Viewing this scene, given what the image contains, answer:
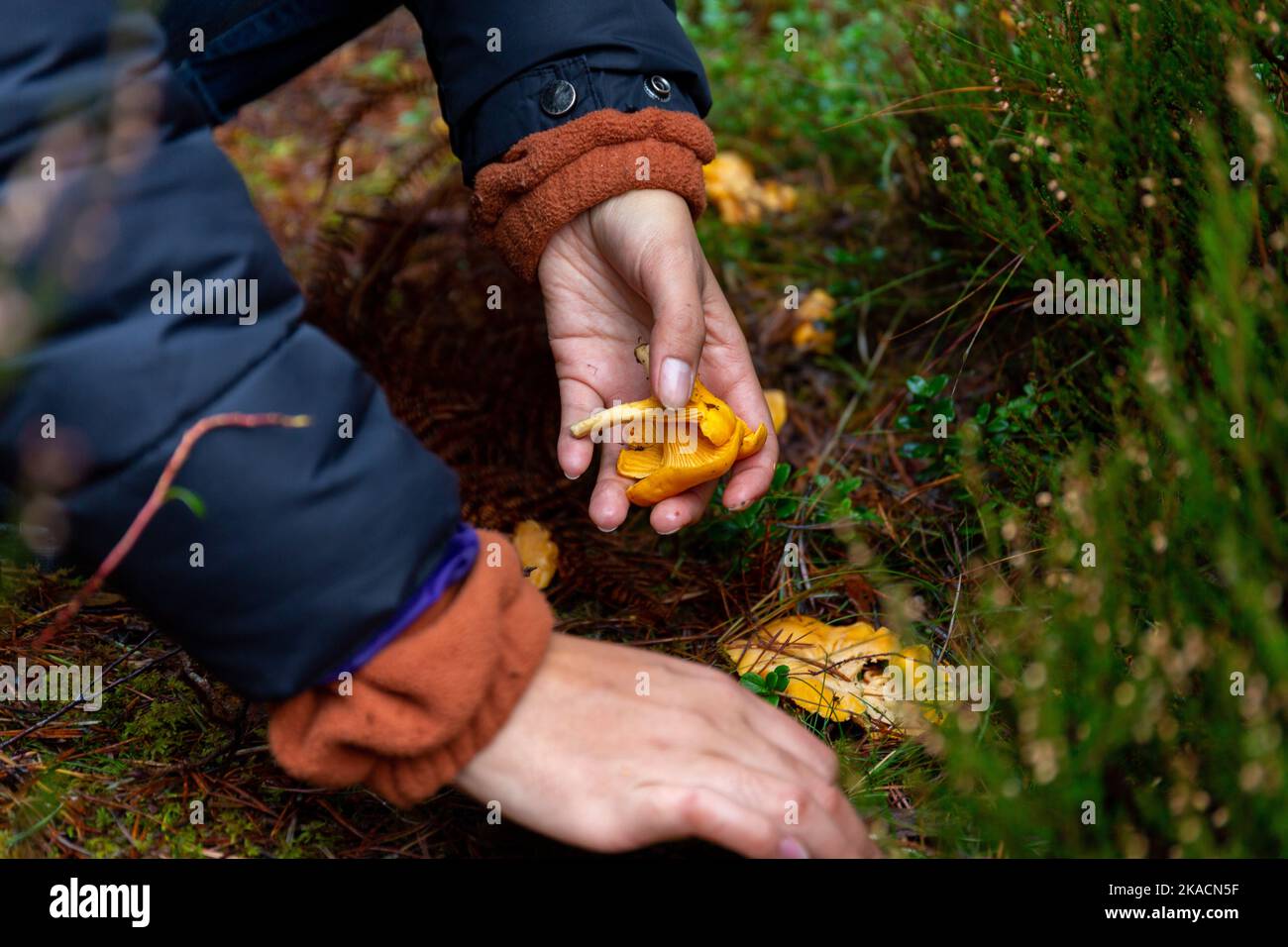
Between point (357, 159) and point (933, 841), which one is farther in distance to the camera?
point (357, 159)

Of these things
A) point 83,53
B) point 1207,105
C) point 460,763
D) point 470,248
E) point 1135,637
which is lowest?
point 460,763

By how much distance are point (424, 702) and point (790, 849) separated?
585mm

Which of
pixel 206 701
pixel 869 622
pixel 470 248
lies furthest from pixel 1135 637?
pixel 470 248

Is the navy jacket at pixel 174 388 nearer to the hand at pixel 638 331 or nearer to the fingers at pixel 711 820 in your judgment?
the fingers at pixel 711 820

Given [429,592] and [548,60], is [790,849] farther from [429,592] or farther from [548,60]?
[548,60]

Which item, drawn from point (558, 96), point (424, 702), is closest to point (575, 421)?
point (558, 96)

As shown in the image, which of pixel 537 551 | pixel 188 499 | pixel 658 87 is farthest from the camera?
pixel 537 551

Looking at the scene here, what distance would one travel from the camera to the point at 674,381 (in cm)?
216

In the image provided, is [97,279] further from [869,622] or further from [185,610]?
[869,622]

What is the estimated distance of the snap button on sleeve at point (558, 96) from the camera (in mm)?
2393

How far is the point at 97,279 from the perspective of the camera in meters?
1.39

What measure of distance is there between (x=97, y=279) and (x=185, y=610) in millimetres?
484

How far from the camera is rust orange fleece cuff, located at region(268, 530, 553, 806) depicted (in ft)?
4.95

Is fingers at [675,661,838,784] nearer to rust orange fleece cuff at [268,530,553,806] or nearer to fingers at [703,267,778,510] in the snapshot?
rust orange fleece cuff at [268,530,553,806]
